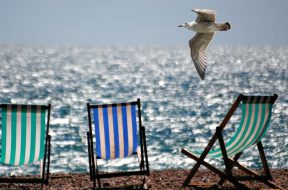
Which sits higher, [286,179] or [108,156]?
[108,156]

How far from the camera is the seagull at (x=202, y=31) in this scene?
739 centimetres

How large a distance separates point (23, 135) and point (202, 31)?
3617 mm

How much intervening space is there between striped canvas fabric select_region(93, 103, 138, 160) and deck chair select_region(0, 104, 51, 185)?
0.56 meters

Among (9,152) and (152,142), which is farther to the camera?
(152,142)

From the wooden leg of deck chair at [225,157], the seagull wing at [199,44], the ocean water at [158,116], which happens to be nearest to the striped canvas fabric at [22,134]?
the wooden leg of deck chair at [225,157]

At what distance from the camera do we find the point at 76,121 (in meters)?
22.9

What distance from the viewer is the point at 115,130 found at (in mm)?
5449

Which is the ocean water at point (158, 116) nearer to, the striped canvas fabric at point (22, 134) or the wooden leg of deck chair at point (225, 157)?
the striped canvas fabric at point (22, 134)

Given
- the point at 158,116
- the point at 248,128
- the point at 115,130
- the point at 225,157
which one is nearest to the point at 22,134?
the point at 115,130

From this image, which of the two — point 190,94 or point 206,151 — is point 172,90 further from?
point 206,151

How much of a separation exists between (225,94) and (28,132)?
3284cm

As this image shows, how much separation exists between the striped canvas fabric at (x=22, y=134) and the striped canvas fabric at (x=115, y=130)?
0.58 m

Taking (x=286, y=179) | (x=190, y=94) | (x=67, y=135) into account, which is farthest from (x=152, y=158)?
(x=190, y=94)

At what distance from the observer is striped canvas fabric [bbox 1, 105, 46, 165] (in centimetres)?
508
